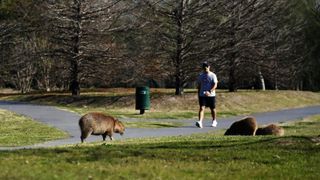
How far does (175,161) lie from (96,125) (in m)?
5.99

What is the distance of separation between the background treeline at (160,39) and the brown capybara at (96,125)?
1804 cm

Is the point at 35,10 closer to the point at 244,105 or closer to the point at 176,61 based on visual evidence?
the point at 176,61

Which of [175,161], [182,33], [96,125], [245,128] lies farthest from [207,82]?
[182,33]

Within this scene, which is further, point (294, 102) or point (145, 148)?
point (294, 102)

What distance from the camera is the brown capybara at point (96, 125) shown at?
15.7 metres

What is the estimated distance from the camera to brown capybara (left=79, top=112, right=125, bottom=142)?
51.4 feet

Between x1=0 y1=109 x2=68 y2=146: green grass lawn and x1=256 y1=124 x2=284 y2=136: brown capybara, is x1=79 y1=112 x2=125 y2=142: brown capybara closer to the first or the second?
x1=0 y1=109 x2=68 y2=146: green grass lawn

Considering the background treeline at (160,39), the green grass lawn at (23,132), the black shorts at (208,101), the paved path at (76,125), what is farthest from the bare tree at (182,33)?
the black shorts at (208,101)

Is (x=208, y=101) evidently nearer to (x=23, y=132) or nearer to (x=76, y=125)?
(x=76, y=125)

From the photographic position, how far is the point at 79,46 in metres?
37.1

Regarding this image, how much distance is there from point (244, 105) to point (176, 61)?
14.6ft

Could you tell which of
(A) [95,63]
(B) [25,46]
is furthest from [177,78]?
(B) [25,46]

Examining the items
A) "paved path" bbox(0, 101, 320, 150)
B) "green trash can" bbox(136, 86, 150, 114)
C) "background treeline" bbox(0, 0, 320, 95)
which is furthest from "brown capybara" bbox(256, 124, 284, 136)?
"background treeline" bbox(0, 0, 320, 95)

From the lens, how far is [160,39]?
3403cm
